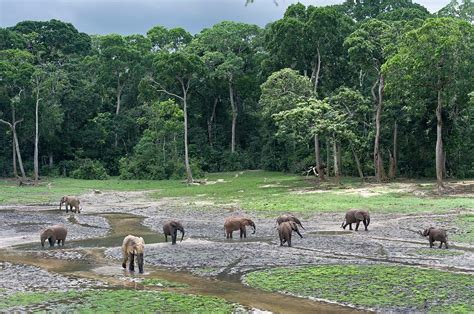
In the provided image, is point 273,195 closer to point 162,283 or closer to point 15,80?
point 162,283

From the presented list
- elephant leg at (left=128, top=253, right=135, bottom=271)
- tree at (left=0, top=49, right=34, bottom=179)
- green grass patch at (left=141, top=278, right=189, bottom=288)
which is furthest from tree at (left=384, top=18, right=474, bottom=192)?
tree at (left=0, top=49, right=34, bottom=179)

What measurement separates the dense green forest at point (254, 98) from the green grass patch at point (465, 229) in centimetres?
1426

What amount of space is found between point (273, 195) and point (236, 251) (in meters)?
21.1

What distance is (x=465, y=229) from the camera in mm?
25203

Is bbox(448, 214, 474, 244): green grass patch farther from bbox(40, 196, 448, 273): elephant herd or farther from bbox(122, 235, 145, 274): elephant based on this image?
bbox(122, 235, 145, 274): elephant

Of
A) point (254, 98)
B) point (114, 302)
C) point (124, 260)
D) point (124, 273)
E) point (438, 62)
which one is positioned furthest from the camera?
point (254, 98)

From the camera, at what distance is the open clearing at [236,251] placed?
14562mm

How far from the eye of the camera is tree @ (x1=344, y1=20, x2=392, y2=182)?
49625 millimetres

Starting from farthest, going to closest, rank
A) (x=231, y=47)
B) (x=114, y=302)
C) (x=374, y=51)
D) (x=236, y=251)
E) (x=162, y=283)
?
(x=231, y=47), (x=374, y=51), (x=236, y=251), (x=162, y=283), (x=114, y=302)

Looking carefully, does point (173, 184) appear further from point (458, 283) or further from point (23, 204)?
point (458, 283)

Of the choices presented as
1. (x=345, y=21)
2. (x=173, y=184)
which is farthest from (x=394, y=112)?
(x=173, y=184)

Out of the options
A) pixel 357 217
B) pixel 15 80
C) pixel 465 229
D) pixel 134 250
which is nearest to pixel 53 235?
pixel 134 250

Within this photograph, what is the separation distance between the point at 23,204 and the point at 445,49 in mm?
32444

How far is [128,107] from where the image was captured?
81812 millimetres
